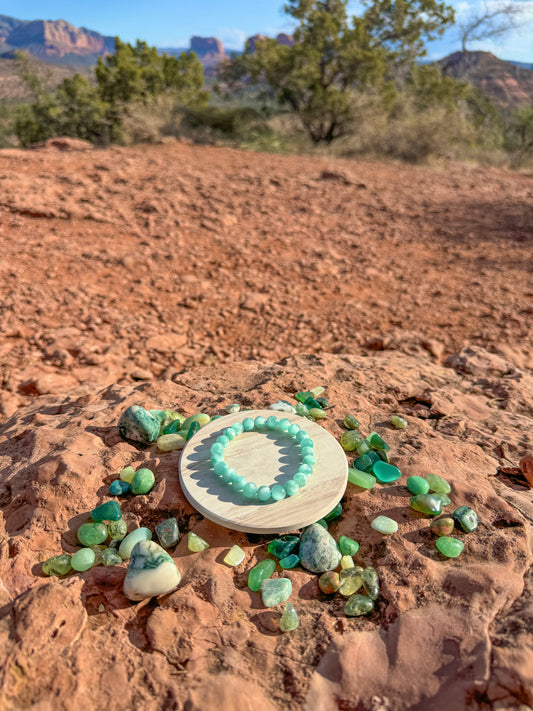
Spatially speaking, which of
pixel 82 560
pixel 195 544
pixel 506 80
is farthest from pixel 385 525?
pixel 506 80

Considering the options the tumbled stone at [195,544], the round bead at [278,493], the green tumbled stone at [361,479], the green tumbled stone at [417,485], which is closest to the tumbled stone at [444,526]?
the green tumbled stone at [417,485]

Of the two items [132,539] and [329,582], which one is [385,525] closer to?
[329,582]

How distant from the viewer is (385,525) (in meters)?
1.48

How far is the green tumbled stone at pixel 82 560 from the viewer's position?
53.1 inches

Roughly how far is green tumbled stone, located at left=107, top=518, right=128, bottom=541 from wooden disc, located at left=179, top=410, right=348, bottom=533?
0.23 meters

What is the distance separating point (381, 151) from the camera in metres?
8.95

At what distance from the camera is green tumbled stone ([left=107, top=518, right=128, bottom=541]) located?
147cm

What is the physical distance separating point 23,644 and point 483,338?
3.20m

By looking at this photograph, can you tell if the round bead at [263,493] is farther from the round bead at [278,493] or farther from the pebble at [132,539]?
the pebble at [132,539]

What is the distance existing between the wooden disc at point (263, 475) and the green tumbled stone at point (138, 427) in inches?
7.5

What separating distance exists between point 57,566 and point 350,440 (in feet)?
3.76

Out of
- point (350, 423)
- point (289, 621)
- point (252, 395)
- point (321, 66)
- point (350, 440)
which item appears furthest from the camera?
point (321, 66)

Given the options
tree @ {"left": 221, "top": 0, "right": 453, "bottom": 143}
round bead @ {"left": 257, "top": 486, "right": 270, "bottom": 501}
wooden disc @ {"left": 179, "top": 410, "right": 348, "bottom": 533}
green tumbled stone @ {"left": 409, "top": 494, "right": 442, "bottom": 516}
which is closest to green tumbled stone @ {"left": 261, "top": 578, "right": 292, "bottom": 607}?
wooden disc @ {"left": 179, "top": 410, "right": 348, "bottom": 533}

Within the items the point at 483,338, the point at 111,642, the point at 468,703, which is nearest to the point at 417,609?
the point at 468,703
